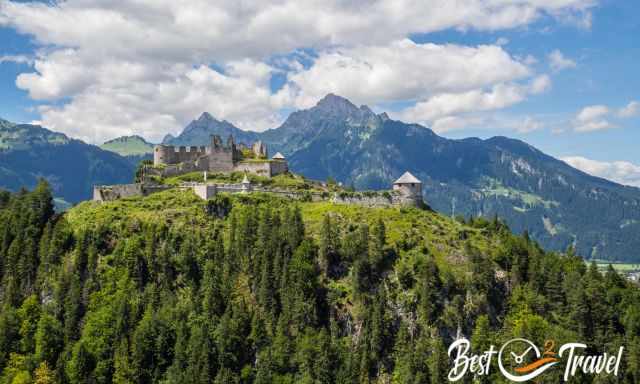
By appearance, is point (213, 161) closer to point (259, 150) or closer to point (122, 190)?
point (259, 150)

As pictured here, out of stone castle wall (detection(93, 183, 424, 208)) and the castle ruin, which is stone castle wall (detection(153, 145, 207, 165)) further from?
stone castle wall (detection(93, 183, 424, 208))

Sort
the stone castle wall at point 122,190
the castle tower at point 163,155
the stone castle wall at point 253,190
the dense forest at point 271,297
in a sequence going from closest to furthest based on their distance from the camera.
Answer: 1. the dense forest at point 271,297
2. the stone castle wall at point 253,190
3. the stone castle wall at point 122,190
4. the castle tower at point 163,155

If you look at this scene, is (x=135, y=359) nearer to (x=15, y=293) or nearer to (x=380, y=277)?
(x=15, y=293)

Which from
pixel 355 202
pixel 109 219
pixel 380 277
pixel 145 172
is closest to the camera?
pixel 380 277

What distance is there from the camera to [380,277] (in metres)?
Answer: 132

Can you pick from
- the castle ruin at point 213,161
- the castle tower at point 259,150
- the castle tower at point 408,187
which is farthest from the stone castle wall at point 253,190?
the castle tower at point 259,150

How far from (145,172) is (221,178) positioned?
71.9 ft

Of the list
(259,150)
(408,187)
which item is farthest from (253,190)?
(408,187)

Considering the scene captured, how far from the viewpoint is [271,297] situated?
12975 centimetres

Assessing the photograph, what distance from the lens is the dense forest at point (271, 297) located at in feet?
390

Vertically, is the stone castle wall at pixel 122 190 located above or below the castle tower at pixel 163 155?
below

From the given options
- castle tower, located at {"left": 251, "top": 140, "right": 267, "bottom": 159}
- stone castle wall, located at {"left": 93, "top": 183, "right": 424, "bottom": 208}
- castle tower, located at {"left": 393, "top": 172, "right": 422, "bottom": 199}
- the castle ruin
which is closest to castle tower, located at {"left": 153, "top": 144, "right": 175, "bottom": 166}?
the castle ruin

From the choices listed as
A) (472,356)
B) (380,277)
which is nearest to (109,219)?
(380,277)

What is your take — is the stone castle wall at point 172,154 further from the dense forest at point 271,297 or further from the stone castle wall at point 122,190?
the dense forest at point 271,297
